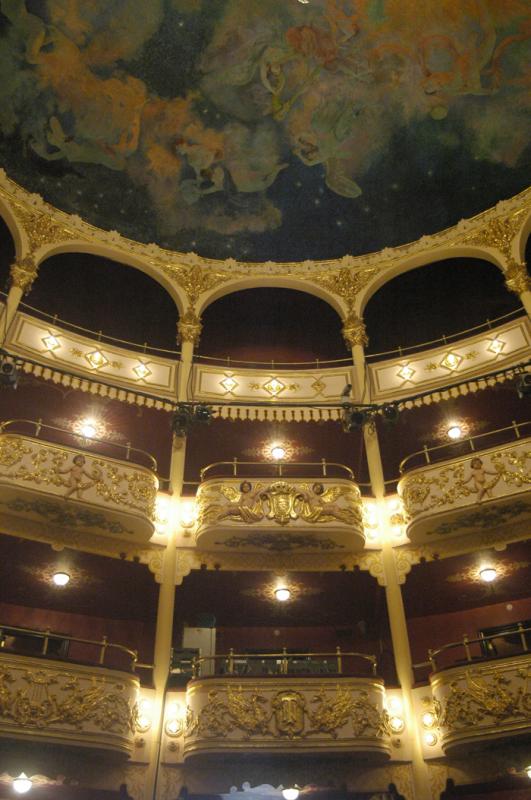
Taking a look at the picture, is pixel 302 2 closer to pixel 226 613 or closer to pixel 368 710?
pixel 226 613

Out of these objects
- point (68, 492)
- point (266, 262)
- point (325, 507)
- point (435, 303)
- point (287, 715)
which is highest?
point (266, 262)

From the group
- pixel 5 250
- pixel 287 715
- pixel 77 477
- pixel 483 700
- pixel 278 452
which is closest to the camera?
pixel 483 700

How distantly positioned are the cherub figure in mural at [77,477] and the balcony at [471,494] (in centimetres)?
801

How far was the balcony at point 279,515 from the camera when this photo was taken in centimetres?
1677

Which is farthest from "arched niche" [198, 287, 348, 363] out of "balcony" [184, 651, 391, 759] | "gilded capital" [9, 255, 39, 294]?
"balcony" [184, 651, 391, 759]

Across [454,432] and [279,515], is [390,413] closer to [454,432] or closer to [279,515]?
[454,432]

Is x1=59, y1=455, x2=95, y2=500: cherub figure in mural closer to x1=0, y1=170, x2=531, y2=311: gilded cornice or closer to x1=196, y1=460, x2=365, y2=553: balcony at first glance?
x1=196, y1=460, x2=365, y2=553: balcony

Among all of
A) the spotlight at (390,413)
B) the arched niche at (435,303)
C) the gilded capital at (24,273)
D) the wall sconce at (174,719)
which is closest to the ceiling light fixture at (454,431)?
the spotlight at (390,413)

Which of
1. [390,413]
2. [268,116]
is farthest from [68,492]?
[268,116]

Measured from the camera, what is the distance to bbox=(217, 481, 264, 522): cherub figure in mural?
55.4ft

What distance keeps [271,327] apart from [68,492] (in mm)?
10803

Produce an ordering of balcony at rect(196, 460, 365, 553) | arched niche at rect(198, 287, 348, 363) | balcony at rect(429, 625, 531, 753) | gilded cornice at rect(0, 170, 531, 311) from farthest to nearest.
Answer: arched niche at rect(198, 287, 348, 363), gilded cornice at rect(0, 170, 531, 311), balcony at rect(196, 460, 365, 553), balcony at rect(429, 625, 531, 753)

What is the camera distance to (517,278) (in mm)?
20641

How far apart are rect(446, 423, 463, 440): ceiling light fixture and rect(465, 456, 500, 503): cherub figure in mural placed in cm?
337
